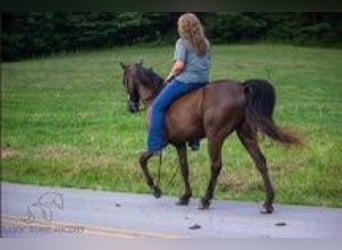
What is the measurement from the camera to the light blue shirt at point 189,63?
563cm

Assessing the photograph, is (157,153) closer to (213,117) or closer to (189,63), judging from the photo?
(213,117)

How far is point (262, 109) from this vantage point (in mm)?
5559

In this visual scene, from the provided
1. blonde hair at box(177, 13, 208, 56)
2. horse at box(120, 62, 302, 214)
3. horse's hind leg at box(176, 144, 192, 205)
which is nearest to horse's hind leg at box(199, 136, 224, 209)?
horse at box(120, 62, 302, 214)

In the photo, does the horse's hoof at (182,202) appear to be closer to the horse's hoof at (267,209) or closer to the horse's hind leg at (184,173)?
the horse's hind leg at (184,173)

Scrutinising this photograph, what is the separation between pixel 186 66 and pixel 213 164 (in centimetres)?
63

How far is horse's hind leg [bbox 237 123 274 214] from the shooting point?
559cm

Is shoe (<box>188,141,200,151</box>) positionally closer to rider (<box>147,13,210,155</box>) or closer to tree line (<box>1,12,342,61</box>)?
rider (<box>147,13,210,155</box>)

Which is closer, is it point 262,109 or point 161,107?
point 262,109

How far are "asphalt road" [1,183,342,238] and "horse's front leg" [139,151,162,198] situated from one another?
7 centimetres

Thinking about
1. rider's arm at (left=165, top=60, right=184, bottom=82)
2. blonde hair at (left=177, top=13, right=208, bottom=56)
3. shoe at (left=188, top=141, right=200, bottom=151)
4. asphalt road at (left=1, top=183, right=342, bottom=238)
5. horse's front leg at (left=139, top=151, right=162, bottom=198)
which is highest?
blonde hair at (left=177, top=13, right=208, bottom=56)

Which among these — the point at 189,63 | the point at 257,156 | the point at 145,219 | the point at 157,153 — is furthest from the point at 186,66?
the point at 145,219

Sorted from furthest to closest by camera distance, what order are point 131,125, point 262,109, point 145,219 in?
point 131,125, point 145,219, point 262,109

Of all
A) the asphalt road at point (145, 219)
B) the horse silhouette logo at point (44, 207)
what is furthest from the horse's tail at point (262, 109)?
the horse silhouette logo at point (44, 207)

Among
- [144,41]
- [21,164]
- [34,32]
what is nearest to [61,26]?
[34,32]
